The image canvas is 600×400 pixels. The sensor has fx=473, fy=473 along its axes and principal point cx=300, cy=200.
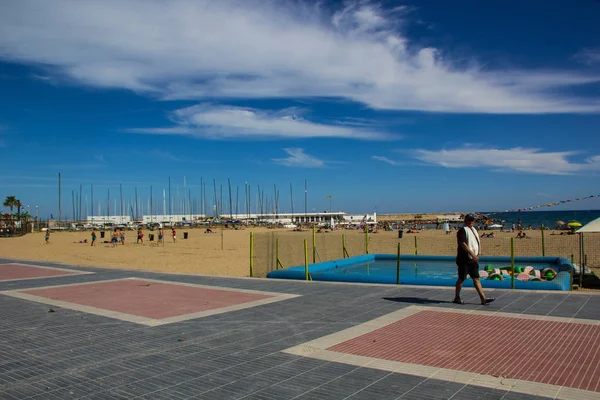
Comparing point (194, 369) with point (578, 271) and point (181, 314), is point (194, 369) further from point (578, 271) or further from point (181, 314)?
point (578, 271)

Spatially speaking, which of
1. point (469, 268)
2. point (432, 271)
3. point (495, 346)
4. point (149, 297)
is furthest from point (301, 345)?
point (432, 271)

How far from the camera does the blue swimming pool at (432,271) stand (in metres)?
11.7

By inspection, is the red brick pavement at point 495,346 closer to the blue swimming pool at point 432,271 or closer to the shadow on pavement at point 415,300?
the shadow on pavement at point 415,300

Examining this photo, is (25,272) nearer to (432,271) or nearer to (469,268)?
(469,268)

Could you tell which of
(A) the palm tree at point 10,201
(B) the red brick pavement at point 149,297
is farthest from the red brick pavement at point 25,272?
(A) the palm tree at point 10,201

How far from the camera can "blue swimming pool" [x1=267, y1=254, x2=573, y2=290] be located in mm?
11656

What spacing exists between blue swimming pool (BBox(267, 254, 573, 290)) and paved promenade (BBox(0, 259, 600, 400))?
1.10m

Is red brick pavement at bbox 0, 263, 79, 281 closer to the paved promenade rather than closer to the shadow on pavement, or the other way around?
the paved promenade

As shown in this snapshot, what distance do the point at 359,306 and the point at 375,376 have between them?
3945mm

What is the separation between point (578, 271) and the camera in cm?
1489

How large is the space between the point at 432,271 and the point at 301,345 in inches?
541

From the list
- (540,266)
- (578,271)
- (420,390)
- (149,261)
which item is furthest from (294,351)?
(149,261)

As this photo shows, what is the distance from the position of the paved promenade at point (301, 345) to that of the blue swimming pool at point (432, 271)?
1.10 m

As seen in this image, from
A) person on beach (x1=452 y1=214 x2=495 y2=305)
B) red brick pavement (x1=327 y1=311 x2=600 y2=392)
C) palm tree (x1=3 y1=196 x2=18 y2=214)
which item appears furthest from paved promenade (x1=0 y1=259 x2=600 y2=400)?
palm tree (x1=3 y1=196 x2=18 y2=214)
